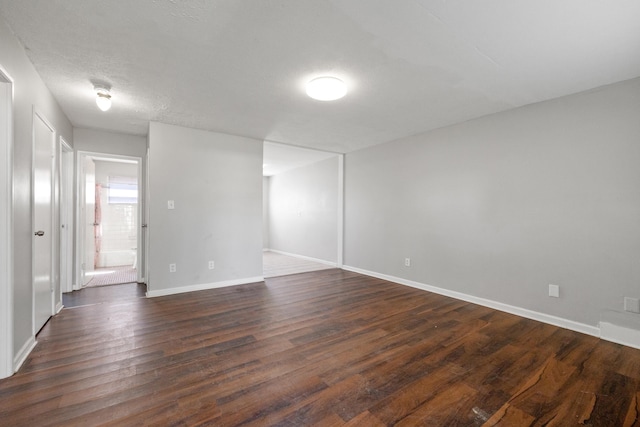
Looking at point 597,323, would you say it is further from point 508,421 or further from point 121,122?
point 121,122

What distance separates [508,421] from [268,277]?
3.82 metres

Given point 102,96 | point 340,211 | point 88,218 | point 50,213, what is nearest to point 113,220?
point 88,218

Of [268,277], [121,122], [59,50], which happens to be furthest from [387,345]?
[121,122]

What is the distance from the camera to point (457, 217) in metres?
3.71

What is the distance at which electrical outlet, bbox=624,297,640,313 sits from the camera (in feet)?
7.82

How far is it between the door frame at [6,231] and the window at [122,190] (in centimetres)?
477

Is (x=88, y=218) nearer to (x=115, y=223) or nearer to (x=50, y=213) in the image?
(x=115, y=223)

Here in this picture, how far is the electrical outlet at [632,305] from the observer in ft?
7.82

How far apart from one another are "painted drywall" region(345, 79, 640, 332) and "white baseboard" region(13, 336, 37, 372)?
427 centimetres

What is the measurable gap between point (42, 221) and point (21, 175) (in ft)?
2.33

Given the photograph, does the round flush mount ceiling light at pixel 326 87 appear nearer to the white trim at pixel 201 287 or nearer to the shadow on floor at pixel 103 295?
the white trim at pixel 201 287

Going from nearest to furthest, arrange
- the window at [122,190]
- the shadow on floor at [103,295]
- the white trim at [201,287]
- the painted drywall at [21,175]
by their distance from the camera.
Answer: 1. the painted drywall at [21,175]
2. the shadow on floor at [103,295]
3. the white trim at [201,287]
4. the window at [122,190]

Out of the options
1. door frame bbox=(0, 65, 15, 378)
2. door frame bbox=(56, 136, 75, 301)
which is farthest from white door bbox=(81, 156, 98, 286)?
door frame bbox=(0, 65, 15, 378)

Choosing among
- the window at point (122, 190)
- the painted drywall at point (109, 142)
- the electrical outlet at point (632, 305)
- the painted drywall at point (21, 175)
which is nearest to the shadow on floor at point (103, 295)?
the painted drywall at point (21, 175)
